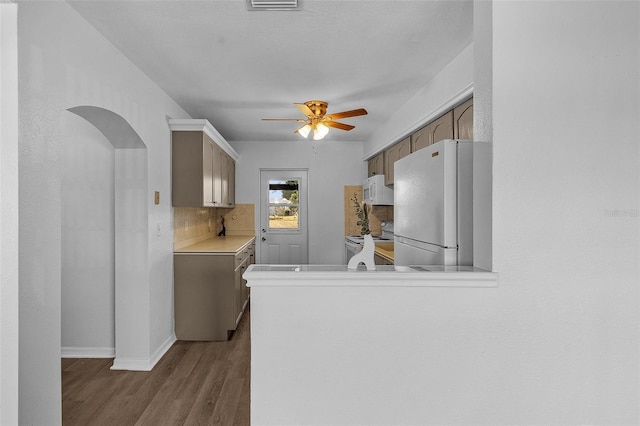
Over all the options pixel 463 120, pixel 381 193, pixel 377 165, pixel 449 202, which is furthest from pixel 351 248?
pixel 449 202

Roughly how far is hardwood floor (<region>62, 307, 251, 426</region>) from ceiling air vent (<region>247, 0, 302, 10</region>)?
243cm

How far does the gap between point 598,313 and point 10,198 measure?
2239 mm

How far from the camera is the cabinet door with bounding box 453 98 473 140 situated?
7.93 feet

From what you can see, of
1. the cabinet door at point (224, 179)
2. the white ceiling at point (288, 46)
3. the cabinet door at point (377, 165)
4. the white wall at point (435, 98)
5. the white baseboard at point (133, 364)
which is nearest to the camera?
the white ceiling at point (288, 46)

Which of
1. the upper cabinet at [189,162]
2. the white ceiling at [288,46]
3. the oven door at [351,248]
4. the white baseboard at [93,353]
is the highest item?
the white ceiling at [288,46]

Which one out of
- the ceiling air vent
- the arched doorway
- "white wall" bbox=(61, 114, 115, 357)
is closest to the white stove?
the arched doorway

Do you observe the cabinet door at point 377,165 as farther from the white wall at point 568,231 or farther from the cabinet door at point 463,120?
the white wall at point 568,231

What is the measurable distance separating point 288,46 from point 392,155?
2246 mm

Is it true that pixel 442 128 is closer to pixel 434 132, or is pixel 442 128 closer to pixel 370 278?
pixel 434 132

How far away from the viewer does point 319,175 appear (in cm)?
561

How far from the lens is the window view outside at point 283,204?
221 inches

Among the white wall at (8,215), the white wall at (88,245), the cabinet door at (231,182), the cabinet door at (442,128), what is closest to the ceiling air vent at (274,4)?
the white wall at (8,215)

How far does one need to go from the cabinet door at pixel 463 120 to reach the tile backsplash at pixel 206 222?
283 cm

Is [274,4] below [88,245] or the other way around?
the other way around
